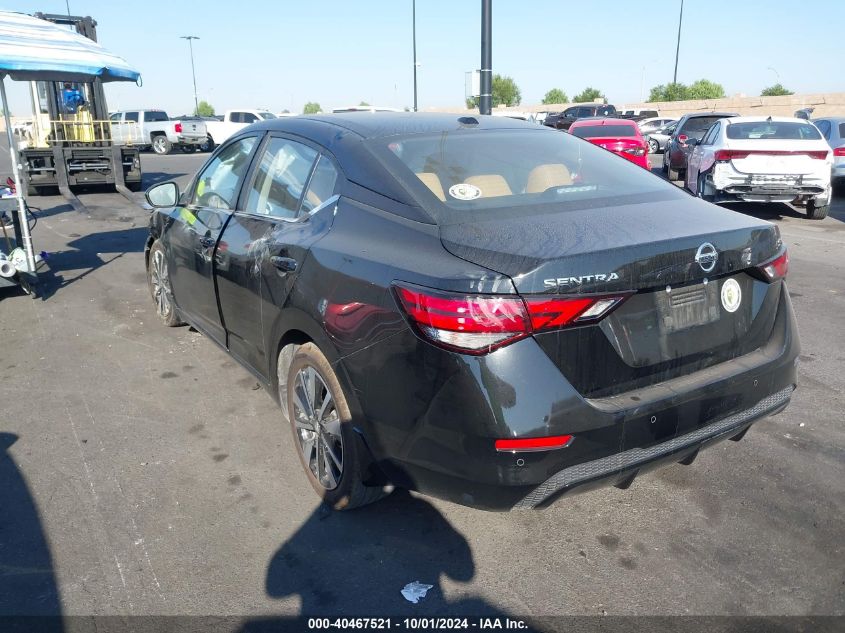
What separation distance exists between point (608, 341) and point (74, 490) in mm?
2650

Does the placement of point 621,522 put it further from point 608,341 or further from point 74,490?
point 74,490

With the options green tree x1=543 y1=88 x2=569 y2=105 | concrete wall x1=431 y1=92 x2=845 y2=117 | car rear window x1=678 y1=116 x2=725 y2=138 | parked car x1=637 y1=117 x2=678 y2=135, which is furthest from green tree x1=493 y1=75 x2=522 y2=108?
car rear window x1=678 y1=116 x2=725 y2=138

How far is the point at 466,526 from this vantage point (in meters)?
3.16

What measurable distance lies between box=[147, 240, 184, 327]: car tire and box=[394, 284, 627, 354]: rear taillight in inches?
146

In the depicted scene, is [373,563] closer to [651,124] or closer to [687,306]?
[687,306]

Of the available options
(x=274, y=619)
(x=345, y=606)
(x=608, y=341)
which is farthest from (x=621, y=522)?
(x=274, y=619)

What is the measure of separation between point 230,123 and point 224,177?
30528 mm

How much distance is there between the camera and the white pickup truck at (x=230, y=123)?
105 feet

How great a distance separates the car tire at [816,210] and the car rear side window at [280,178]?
10047 millimetres

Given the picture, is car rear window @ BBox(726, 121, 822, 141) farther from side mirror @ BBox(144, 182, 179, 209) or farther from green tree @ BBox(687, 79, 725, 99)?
green tree @ BBox(687, 79, 725, 99)

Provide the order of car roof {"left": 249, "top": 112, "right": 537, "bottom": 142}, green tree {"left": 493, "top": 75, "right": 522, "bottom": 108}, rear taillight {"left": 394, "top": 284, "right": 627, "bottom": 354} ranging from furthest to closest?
green tree {"left": 493, "top": 75, "right": 522, "bottom": 108}, car roof {"left": 249, "top": 112, "right": 537, "bottom": 142}, rear taillight {"left": 394, "top": 284, "right": 627, "bottom": 354}

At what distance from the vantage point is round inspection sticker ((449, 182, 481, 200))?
9.95 ft

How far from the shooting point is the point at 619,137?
15102mm

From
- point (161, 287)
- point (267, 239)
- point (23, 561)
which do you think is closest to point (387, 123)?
point (267, 239)
